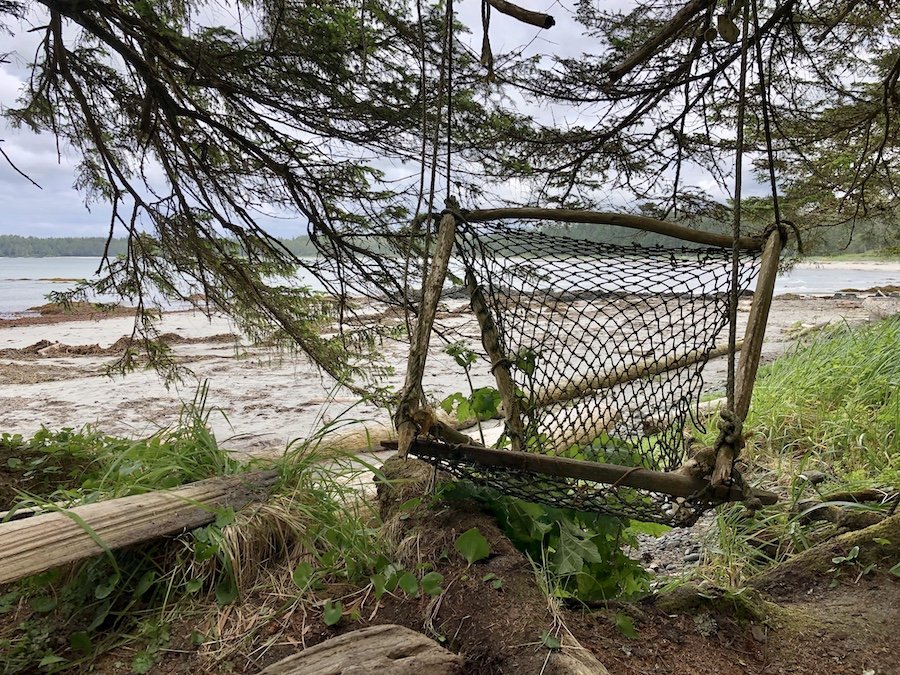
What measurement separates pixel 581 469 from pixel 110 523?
1.28 metres

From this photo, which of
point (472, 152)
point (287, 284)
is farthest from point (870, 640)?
point (287, 284)

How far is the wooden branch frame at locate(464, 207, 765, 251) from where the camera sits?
5.90ft

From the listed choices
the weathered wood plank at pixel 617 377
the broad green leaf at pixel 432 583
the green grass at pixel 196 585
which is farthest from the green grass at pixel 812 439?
the green grass at pixel 196 585

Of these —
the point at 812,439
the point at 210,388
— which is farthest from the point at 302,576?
the point at 210,388

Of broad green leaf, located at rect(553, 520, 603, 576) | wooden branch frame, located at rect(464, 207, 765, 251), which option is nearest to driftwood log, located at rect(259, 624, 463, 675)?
broad green leaf, located at rect(553, 520, 603, 576)

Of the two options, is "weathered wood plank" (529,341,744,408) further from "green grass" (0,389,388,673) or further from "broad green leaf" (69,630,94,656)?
"broad green leaf" (69,630,94,656)

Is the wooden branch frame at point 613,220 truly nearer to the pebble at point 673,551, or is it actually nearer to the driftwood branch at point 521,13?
the driftwood branch at point 521,13

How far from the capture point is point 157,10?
8.98 ft

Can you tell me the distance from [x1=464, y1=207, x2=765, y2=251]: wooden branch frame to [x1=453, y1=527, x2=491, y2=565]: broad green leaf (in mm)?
969

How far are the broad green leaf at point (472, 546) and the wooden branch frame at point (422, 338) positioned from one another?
0.27m

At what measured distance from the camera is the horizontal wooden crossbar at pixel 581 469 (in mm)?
1354

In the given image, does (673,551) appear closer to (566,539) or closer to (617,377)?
(617,377)

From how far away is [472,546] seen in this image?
1478 mm

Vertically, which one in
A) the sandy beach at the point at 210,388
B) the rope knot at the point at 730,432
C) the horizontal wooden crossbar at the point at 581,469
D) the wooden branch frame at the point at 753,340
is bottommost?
the sandy beach at the point at 210,388
